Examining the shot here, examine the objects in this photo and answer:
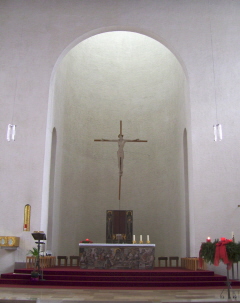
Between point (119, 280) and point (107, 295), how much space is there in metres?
1.70

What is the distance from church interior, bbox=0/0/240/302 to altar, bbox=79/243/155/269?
748 millimetres

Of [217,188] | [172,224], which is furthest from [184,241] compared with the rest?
[217,188]

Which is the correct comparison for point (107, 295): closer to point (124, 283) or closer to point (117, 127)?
point (124, 283)

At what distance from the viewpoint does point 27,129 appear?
11586 mm

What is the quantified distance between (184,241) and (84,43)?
9.15 meters

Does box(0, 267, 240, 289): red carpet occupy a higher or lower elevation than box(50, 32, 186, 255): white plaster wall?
lower

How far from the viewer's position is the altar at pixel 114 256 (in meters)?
10.3

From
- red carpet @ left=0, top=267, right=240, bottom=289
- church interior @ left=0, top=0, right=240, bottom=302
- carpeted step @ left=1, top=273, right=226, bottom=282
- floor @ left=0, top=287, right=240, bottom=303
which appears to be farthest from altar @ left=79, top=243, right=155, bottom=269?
floor @ left=0, top=287, right=240, bottom=303

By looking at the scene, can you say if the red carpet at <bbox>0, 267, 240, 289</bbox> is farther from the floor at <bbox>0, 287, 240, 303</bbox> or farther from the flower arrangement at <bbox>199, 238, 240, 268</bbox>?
the flower arrangement at <bbox>199, 238, 240, 268</bbox>

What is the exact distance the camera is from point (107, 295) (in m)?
7.17

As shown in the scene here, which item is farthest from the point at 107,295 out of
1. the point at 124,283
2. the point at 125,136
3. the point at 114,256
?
the point at 125,136

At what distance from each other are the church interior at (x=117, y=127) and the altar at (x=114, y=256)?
2.45 feet

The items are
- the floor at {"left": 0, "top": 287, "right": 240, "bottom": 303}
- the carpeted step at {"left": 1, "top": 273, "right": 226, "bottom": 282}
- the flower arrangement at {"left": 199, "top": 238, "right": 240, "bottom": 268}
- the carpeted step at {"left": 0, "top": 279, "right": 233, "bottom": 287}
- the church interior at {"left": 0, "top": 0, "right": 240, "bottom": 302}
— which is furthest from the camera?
the church interior at {"left": 0, "top": 0, "right": 240, "bottom": 302}

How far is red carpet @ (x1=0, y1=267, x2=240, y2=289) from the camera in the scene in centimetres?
850
